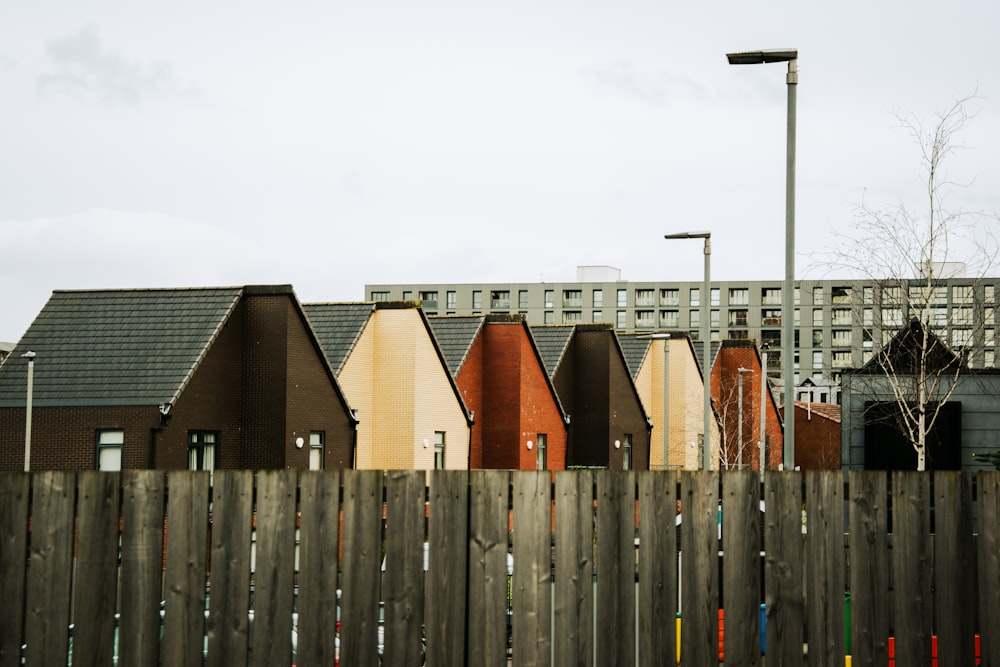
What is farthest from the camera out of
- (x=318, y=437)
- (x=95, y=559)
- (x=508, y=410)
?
(x=508, y=410)

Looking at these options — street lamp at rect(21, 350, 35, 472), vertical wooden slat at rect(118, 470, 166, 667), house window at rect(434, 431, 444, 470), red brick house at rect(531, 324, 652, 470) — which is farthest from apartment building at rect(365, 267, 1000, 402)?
vertical wooden slat at rect(118, 470, 166, 667)

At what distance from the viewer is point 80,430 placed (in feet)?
104

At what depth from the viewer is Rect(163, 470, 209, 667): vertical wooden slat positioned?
812cm

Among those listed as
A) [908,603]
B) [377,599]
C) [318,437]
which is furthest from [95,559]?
[318,437]

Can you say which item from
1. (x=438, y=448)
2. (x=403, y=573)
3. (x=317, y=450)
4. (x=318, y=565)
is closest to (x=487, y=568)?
(x=403, y=573)

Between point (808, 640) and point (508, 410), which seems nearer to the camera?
point (808, 640)

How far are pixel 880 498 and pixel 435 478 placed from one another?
2.93 meters

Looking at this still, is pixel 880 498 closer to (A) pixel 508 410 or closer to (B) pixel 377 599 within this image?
(B) pixel 377 599

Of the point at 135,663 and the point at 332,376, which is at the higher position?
the point at 332,376

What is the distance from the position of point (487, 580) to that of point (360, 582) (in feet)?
2.74

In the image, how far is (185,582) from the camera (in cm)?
813

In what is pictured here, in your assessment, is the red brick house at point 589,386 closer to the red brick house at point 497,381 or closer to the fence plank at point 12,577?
the red brick house at point 497,381

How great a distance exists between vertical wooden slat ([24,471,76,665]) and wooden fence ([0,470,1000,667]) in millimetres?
13

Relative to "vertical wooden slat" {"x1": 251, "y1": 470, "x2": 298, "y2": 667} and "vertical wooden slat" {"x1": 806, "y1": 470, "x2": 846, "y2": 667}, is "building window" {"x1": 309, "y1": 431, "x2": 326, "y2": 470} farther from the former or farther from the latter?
"vertical wooden slat" {"x1": 806, "y1": 470, "x2": 846, "y2": 667}
